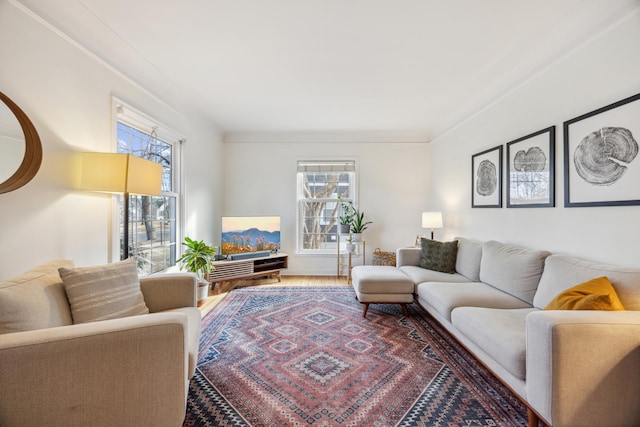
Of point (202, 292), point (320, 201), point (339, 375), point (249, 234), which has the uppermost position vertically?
point (320, 201)

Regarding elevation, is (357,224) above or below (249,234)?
above

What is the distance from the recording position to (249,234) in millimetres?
4344

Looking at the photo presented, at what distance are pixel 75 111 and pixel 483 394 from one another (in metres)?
3.31

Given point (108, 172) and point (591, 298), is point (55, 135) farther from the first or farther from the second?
point (591, 298)

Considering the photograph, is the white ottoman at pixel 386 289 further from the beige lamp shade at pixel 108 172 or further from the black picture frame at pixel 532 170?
the beige lamp shade at pixel 108 172

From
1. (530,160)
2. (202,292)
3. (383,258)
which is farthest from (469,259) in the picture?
(202,292)

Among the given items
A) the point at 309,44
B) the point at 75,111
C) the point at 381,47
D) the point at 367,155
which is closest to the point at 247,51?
the point at 309,44

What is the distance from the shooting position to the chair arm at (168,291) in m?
1.88

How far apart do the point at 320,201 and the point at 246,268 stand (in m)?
1.71

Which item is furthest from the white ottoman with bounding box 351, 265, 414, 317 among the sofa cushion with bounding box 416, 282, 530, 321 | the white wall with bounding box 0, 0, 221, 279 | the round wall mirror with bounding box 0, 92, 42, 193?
the round wall mirror with bounding box 0, 92, 42, 193

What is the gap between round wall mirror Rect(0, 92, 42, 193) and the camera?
1.44 metres

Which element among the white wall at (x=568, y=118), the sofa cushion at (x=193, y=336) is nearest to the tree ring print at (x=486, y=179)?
the white wall at (x=568, y=118)

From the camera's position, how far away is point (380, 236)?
4738 millimetres

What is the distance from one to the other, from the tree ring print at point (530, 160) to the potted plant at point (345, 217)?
8.03 feet
